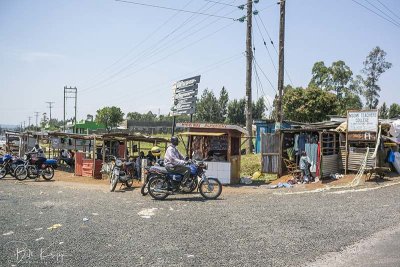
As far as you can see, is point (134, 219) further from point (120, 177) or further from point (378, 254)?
point (120, 177)

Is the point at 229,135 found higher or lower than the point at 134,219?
higher

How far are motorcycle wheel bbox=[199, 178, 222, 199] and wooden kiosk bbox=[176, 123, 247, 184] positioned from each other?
3.53 m

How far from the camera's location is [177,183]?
10.7 metres

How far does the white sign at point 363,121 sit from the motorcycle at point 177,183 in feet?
22.7

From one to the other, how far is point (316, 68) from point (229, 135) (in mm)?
33703

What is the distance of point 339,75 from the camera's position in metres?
44.5

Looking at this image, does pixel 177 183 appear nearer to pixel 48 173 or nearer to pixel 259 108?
pixel 48 173

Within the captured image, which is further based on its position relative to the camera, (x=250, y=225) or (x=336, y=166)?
(x=336, y=166)

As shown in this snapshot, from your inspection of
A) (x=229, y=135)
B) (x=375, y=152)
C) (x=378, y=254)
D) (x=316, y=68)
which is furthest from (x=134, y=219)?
(x=316, y=68)

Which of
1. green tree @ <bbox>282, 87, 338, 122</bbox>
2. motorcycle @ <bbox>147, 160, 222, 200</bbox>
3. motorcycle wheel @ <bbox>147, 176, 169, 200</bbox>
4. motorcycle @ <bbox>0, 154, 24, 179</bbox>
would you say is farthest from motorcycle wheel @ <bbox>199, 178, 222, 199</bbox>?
green tree @ <bbox>282, 87, 338, 122</bbox>

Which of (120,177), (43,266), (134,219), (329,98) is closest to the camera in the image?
(43,266)

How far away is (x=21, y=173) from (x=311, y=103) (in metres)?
27.3

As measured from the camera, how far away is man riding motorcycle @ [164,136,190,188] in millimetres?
10458

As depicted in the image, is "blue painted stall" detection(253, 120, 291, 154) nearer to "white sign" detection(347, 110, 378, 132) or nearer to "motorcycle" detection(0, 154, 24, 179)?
"white sign" detection(347, 110, 378, 132)
